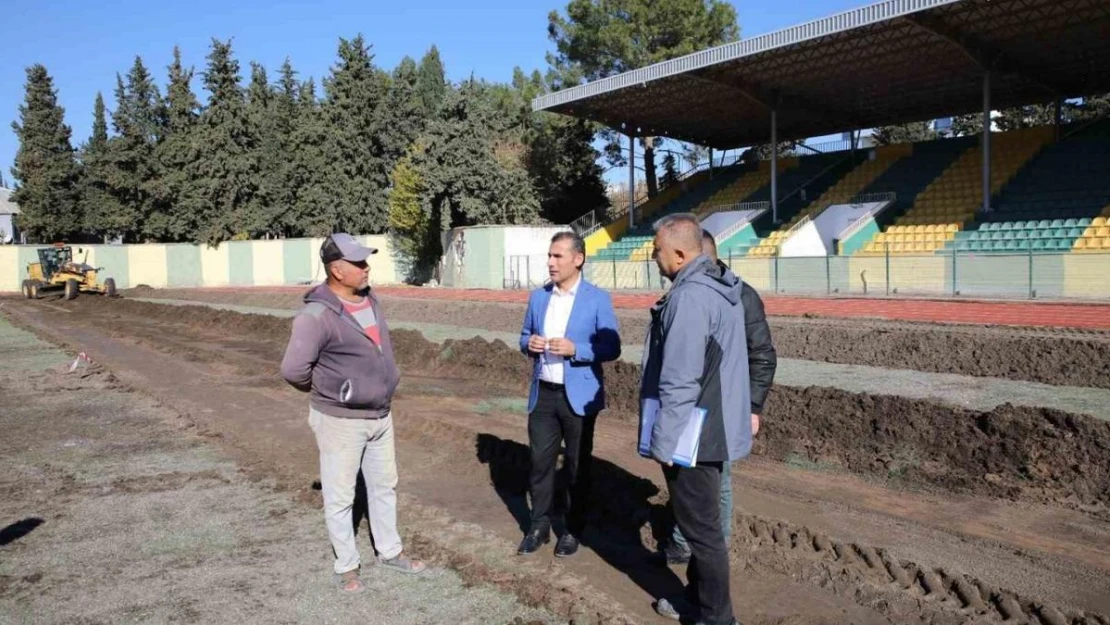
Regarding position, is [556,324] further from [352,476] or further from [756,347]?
[352,476]

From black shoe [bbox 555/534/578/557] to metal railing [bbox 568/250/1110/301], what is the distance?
19.8 metres

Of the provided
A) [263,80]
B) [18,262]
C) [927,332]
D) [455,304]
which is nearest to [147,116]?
[263,80]

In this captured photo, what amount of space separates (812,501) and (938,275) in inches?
755

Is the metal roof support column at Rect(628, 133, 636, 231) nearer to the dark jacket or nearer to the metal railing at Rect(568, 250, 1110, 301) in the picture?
the metal railing at Rect(568, 250, 1110, 301)

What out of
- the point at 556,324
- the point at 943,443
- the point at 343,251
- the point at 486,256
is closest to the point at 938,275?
the point at 943,443

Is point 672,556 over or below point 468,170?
below

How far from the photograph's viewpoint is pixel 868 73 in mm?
31734

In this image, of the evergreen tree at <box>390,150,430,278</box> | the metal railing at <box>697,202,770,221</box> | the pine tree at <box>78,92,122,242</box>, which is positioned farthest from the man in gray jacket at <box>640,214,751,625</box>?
the pine tree at <box>78,92,122,242</box>

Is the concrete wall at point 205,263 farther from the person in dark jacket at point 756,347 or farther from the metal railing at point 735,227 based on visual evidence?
the person in dark jacket at point 756,347

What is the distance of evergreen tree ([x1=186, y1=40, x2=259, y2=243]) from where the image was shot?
53281mm

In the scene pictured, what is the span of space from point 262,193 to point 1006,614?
54.9 m

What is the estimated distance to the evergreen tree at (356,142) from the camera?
50156 mm

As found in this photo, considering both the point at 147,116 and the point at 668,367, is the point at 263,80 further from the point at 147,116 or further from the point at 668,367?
the point at 668,367

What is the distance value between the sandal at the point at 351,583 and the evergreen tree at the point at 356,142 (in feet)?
156
